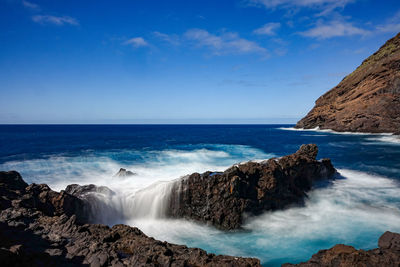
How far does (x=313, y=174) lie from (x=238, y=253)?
852cm

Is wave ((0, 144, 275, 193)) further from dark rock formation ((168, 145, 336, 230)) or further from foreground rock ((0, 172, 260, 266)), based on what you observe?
foreground rock ((0, 172, 260, 266))

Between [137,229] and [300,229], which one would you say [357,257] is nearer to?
[300,229]

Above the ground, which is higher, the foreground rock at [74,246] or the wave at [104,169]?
the foreground rock at [74,246]

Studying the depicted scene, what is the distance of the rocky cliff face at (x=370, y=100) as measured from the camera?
4822 centimetres

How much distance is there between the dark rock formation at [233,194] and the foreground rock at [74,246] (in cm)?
395

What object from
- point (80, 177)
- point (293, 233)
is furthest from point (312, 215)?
point (80, 177)

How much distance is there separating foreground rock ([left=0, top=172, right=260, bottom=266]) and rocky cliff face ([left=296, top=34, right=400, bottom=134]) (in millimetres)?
56279

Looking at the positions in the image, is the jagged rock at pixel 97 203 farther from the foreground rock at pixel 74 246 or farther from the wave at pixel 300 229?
the foreground rock at pixel 74 246

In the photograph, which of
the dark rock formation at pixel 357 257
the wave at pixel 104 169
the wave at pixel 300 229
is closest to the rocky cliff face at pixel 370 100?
the wave at pixel 104 169

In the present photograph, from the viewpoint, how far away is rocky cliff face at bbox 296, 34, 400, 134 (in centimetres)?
4822

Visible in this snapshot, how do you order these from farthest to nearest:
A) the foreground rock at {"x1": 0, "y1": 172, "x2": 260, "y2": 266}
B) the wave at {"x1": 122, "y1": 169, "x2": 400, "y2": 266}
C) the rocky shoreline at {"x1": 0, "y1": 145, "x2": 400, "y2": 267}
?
the wave at {"x1": 122, "y1": 169, "x2": 400, "y2": 266} → the rocky shoreline at {"x1": 0, "y1": 145, "x2": 400, "y2": 267} → the foreground rock at {"x1": 0, "y1": 172, "x2": 260, "y2": 266}

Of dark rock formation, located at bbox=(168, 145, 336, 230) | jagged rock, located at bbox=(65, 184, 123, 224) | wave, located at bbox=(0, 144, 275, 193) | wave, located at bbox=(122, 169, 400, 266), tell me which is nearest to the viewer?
wave, located at bbox=(122, 169, 400, 266)

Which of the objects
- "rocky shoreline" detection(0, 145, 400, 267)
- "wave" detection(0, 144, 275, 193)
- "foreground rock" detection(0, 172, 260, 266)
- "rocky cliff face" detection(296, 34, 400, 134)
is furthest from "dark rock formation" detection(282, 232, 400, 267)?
"rocky cliff face" detection(296, 34, 400, 134)

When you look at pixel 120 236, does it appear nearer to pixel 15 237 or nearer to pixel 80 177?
pixel 15 237
